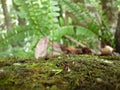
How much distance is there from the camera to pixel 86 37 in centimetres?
297

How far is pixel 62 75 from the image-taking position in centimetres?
111

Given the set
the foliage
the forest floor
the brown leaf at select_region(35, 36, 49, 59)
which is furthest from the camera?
the foliage

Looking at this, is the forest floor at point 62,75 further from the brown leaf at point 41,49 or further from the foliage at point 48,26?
the foliage at point 48,26

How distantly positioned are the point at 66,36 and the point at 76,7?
32cm

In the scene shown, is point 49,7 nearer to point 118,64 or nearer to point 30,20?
point 30,20

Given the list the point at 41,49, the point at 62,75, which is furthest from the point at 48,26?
the point at 62,75

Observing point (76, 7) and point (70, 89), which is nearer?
point (70, 89)

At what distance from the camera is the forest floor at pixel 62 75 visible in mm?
1033

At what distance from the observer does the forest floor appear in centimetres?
103

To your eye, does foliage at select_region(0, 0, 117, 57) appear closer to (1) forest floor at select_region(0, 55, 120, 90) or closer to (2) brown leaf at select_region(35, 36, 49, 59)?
(2) brown leaf at select_region(35, 36, 49, 59)

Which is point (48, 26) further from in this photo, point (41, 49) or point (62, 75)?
point (62, 75)

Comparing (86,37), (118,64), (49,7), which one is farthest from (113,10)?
(118,64)

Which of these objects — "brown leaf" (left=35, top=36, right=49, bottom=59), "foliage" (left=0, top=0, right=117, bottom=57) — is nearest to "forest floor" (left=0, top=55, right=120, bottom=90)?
"brown leaf" (left=35, top=36, right=49, bottom=59)

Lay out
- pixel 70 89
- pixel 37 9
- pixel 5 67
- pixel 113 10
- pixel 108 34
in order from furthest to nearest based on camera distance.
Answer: pixel 113 10 < pixel 108 34 < pixel 37 9 < pixel 5 67 < pixel 70 89
